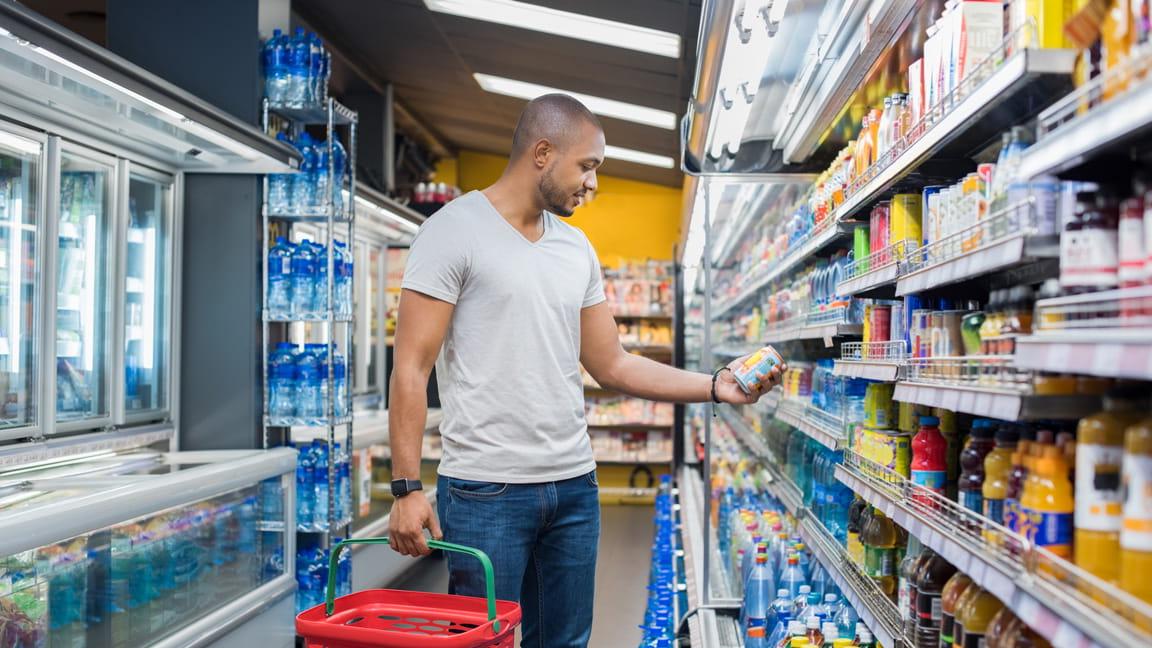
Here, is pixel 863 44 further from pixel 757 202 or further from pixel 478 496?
pixel 757 202

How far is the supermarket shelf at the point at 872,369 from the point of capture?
88.8 inches

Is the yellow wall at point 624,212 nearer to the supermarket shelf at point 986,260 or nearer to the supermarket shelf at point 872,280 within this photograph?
the supermarket shelf at point 872,280

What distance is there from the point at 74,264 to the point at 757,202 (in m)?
3.15

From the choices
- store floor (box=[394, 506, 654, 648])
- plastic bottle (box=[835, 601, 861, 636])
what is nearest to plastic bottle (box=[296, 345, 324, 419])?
store floor (box=[394, 506, 654, 648])

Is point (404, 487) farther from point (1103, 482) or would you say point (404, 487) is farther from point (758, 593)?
point (758, 593)

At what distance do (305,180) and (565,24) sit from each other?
223cm

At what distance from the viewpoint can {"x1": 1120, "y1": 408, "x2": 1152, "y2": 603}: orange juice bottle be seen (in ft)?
4.00

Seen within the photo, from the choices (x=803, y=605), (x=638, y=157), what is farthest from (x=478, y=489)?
(x=638, y=157)

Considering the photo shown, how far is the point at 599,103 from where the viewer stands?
8.18 m

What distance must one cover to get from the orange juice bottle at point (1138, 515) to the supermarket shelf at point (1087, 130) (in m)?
0.36

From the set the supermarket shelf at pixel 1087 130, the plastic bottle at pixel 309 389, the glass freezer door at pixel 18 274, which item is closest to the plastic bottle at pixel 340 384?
the plastic bottle at pixel 309 389

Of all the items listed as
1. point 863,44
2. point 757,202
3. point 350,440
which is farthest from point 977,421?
point 350,440

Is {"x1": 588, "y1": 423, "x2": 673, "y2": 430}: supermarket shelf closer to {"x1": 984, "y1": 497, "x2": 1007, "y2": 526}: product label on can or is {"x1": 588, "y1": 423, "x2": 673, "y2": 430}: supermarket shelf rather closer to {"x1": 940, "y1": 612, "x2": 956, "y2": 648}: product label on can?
{"x1": 940, "y1": 612, "x2": 956, "y2": 648}: product label on can

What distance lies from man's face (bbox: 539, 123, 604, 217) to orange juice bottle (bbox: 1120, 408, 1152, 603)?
139cm
